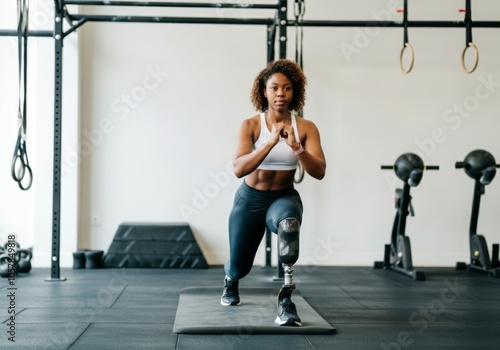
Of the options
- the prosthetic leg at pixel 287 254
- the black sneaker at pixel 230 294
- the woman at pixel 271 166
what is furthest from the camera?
the black sneaker at pixel 230 294

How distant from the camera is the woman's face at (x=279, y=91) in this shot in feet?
10.9

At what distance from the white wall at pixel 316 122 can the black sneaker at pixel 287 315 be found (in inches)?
107

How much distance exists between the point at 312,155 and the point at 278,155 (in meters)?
0.20

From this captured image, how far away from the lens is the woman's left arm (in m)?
3.13

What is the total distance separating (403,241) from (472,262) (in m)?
0.72

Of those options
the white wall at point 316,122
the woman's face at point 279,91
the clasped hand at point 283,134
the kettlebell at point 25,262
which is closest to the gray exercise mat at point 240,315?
the clasped hand at point 283,134

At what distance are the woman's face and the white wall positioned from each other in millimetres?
2525

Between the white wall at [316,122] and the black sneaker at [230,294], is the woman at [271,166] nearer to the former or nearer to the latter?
the black sneaker at [230,294]

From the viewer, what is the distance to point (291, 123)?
342cm

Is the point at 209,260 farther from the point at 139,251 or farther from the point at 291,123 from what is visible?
the point at 291,123

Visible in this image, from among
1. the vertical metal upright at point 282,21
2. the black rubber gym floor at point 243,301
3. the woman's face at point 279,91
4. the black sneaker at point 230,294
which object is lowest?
the black rubber gym floor at point 243,301

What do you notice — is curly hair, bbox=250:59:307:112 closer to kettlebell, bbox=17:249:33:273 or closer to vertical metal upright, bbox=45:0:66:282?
vertical metal upright, bbox=45:0:66:282

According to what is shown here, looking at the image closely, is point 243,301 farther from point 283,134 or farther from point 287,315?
point 283,134

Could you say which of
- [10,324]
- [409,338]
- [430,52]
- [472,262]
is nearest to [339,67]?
[430,52]
